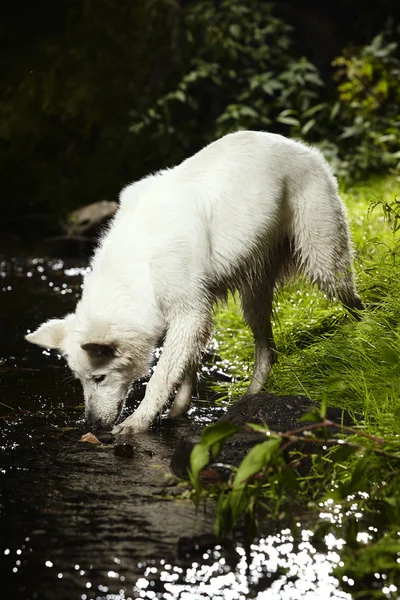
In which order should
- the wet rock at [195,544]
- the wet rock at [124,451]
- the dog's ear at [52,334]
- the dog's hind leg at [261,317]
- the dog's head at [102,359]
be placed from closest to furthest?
the wet rock at [195,544], the wet rock at [124,451], the dog's head at [102,359], the dog's ear at [52,334], the dog's hind leg at [261,317]

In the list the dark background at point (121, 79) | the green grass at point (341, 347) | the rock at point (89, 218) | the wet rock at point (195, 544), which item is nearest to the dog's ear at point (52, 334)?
the green grass at point (341, 347)

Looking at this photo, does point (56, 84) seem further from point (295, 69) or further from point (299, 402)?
point (299, 402)

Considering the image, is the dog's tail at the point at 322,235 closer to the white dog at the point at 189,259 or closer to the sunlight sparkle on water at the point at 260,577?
the white dog at the point at 189,259

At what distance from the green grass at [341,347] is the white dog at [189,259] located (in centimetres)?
24

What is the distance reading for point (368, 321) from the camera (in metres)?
4.81

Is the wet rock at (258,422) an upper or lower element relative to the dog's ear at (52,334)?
upper

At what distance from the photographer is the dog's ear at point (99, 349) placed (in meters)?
4.32

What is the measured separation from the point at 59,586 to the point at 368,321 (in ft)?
8.86

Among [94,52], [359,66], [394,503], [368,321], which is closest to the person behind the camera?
[394,503]

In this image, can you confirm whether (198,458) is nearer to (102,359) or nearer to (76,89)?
(102,359)

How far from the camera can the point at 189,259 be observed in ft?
14.8

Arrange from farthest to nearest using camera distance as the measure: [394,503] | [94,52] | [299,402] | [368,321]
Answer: [94,52] → [368,321] → [299,402] → [394,503]

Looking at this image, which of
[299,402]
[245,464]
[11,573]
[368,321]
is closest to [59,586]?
[11,573]

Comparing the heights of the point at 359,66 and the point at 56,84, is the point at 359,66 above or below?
above
